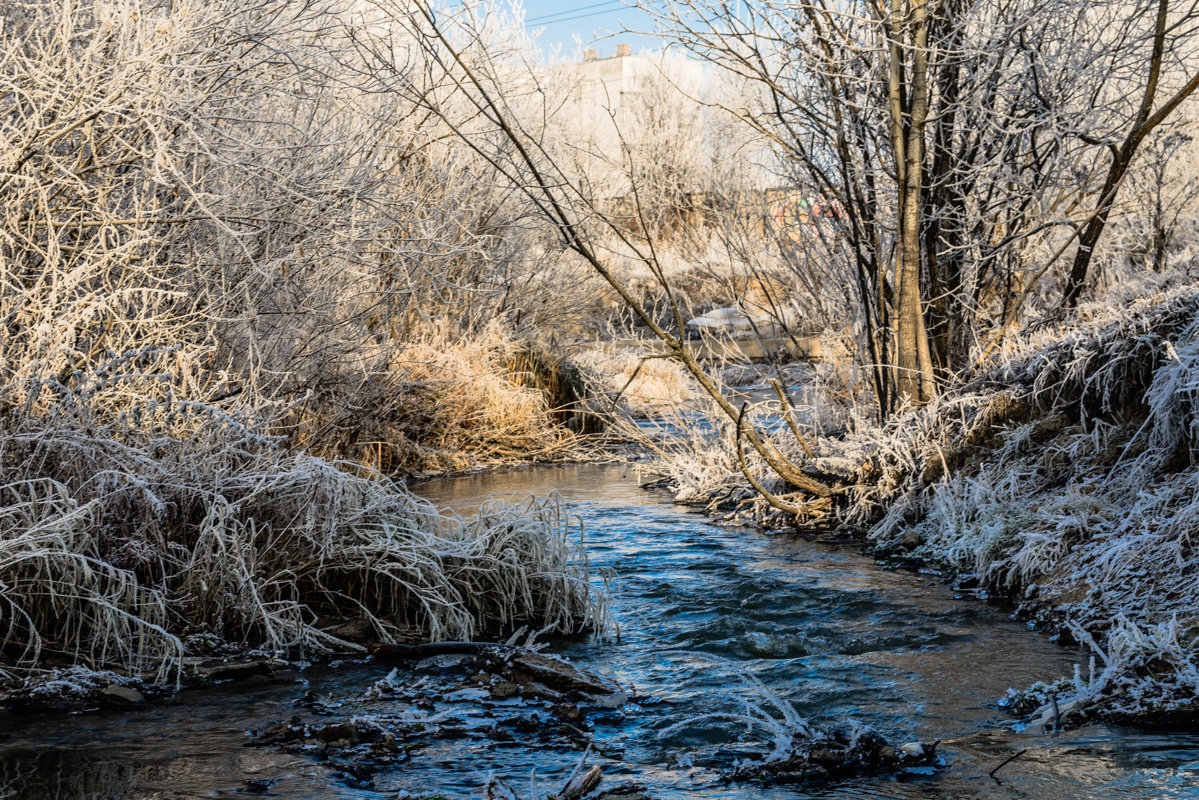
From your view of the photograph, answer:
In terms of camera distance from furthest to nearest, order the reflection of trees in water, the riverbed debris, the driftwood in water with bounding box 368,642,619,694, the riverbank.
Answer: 1. the driftwood in water with bounding box 368,642,619,694
2. the riverbank
3. the riverbed debris
4. the reflection of trees in water

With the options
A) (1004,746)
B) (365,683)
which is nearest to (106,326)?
(365,683)

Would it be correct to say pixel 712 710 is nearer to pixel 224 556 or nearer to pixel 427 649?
pixel 427 649

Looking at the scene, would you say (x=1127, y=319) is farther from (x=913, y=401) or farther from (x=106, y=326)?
(x=106, y=326)

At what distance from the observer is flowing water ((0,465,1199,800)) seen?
376 centimetres

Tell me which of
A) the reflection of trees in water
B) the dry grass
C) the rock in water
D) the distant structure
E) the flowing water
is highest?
the distant structure

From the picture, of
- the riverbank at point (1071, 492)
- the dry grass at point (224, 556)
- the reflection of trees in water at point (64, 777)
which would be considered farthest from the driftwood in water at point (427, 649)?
the riverbank at point (1071, 492)

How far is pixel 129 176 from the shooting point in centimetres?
643

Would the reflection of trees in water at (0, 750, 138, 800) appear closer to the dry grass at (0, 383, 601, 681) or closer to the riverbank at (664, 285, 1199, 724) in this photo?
the dry grass at (0, 383, 601, 681)

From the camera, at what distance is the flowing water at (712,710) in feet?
12.3

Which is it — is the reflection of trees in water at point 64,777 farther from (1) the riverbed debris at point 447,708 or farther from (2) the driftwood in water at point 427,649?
(2) the driftwood in water at point 427,649

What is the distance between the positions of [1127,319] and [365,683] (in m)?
5.15

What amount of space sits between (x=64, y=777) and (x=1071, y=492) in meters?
5.48

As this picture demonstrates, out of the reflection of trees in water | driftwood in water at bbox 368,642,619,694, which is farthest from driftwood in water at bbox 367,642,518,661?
the reflection of trees in water

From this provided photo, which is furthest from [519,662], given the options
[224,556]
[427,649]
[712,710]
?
[224,556]
